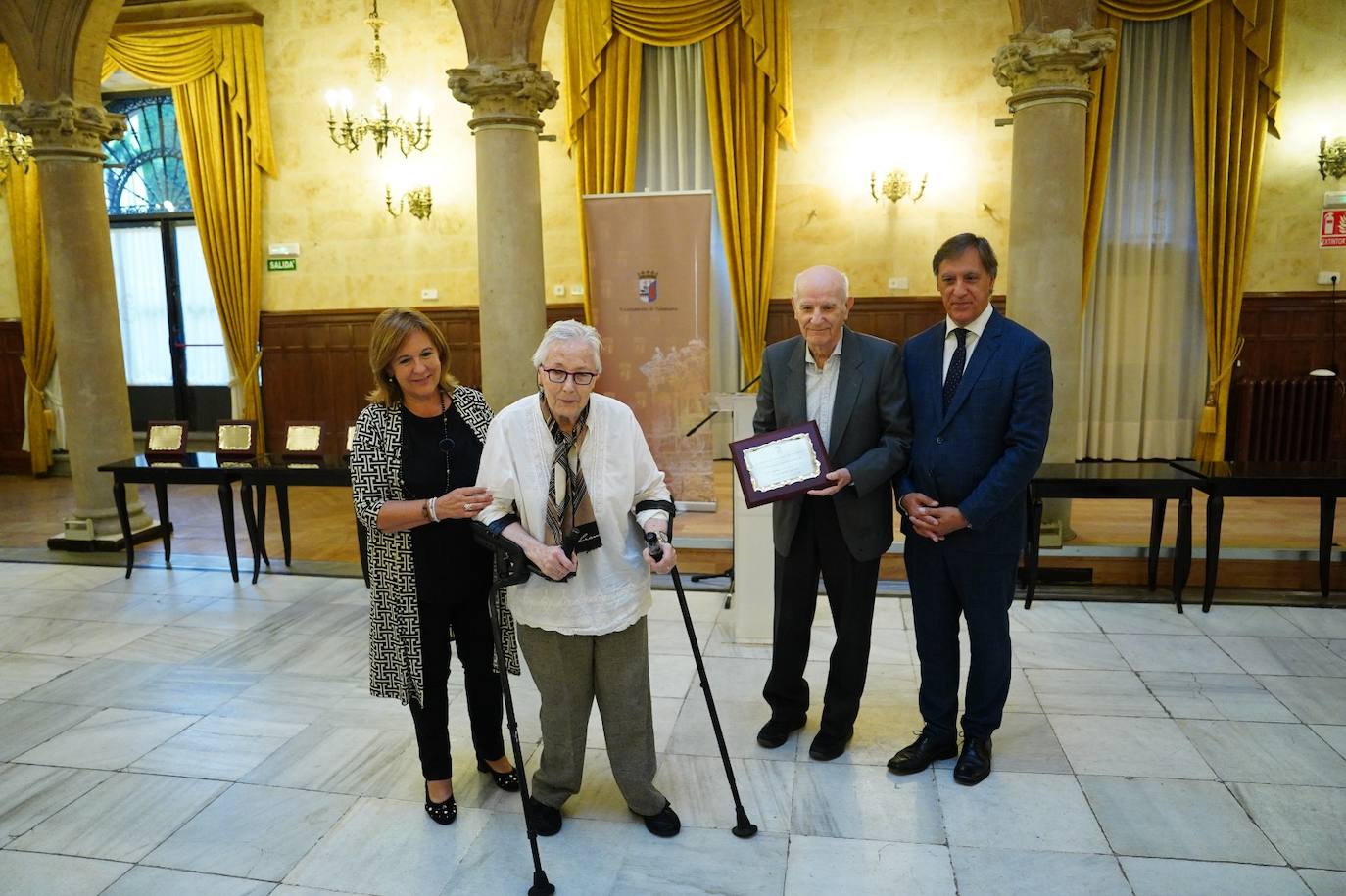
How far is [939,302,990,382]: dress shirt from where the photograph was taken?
2736mm

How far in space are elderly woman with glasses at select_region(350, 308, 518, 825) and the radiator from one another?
795cm

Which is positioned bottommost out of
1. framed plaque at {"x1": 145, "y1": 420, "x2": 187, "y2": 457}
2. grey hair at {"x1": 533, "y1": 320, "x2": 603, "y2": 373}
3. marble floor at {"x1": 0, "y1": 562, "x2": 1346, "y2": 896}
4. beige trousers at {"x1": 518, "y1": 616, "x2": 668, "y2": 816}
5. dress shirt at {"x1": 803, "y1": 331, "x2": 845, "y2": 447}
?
marble floor at {"x1": 0, "y1": 562, "x2": 1346, "y2": 896}

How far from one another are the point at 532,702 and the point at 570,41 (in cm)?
700

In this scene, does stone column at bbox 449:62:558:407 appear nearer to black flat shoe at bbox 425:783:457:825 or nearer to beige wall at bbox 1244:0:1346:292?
black flat shoe at bbox 425:783:457:825

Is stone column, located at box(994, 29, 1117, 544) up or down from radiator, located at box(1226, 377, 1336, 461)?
up

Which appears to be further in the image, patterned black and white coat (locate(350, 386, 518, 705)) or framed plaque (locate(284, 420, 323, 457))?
framed plaque (locate(284, 420, 323, 457))

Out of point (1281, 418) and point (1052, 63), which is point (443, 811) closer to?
point (1052, 63)

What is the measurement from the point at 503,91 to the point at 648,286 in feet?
5.37

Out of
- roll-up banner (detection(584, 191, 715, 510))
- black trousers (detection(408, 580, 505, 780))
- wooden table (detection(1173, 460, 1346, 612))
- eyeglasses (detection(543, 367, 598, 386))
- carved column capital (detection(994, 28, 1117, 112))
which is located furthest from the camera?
roll-up banner (detection(584, 191, 715, 510))

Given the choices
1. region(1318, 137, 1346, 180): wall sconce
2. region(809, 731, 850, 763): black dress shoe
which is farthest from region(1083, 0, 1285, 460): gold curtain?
region(809, 731, 850, 763): black dress shoe

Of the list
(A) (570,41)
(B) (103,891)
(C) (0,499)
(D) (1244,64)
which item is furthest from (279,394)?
(D) (1244,64)

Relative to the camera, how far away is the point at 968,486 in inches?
109

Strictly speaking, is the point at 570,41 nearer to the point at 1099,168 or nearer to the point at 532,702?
the point at 1099,168

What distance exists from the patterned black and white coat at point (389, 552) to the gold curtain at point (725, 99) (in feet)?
20.5
